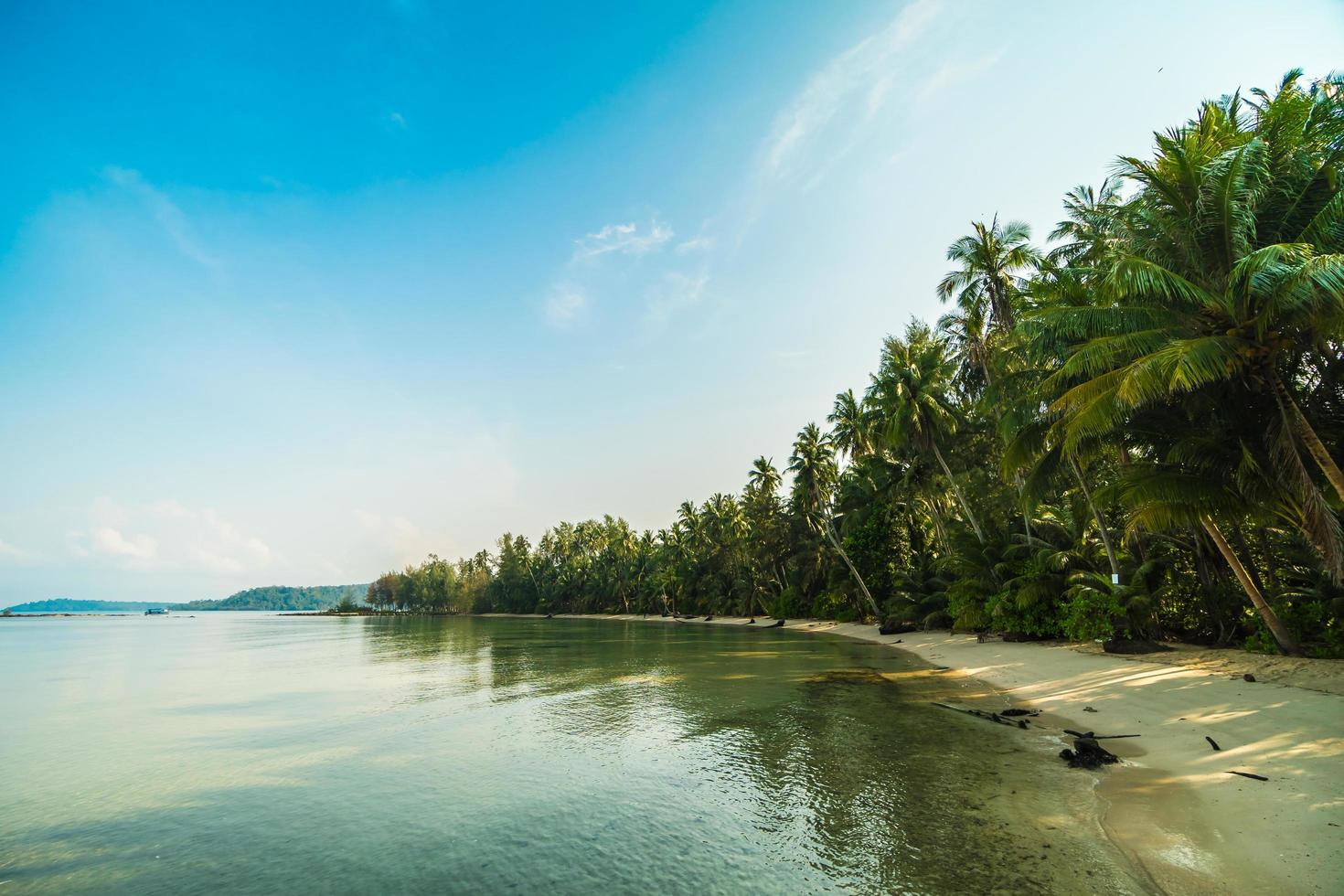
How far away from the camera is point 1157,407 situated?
1345 centimetres

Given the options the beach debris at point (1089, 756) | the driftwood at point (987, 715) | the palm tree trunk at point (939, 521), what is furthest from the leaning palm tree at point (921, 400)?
the beach debris at point (1089, 756)

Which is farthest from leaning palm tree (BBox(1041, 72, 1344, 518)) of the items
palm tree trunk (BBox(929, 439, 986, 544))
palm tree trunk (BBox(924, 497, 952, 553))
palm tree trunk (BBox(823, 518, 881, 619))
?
palm tree trunk (BBox(823, 518, 881, 619))

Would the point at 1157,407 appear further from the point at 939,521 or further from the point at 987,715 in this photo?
the point at 939,521

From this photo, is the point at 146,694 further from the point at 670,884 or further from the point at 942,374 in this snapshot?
the point at 942,374

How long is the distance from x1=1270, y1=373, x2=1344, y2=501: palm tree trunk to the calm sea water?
7.03m

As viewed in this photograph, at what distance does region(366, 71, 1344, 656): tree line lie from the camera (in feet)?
34.1

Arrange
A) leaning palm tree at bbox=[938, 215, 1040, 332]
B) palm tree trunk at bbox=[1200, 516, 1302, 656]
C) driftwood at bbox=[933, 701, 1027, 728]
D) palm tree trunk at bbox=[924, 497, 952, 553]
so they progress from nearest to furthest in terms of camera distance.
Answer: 1. driftwood at bbox=[933, 701, 1027, 728]
2. palm tree trunk at bbox=[1200, 516, 1302, 656]
3. leaning palm tree at bbox=[938, 215, 1040, 332]
4. palm tree trunk at bbox=[924, 497, 952, 553]

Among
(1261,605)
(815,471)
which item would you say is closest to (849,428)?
(815,471)

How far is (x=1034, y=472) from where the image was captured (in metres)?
17.3

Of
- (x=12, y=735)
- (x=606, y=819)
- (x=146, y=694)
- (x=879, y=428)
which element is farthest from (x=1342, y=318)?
(x=146, y=694)

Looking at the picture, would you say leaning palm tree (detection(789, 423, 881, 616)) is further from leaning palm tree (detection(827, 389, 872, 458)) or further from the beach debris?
the beach debris

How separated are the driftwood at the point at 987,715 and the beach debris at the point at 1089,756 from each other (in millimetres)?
2581

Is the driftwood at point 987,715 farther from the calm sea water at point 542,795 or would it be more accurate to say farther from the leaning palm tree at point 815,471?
the leaning palm tree at point 815,471

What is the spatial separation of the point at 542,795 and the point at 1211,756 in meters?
10.4
